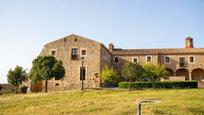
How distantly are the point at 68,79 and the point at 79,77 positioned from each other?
1833 mm

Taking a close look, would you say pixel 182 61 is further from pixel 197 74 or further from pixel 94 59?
pixel 94 59

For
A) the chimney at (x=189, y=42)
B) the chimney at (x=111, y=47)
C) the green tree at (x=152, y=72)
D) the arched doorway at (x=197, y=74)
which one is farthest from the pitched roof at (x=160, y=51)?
the green tree at (x=152, y=72)

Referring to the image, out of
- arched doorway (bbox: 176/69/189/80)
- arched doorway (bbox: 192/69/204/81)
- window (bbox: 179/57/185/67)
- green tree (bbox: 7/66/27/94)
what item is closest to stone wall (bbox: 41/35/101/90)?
green tree (bbox: 7/66/27/94)

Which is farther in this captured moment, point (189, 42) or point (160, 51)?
point (189, 42)

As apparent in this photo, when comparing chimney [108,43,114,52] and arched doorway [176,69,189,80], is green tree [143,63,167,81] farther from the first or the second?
chimney [108,43,114,52]

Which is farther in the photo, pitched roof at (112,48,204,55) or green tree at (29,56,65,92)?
pitched roof at (112,48,204,55)

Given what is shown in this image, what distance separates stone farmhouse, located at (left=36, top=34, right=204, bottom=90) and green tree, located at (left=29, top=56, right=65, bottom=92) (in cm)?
441

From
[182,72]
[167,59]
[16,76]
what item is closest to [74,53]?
[16,76]

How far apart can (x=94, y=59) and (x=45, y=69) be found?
9605 millimetres

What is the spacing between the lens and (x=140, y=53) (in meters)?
49.8

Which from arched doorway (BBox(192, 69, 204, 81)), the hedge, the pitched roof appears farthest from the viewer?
arched doorway (BBox(192, 69, 204, 81))

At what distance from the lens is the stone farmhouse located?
4169cm

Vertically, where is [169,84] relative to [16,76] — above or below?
below

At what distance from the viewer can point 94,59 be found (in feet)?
138
